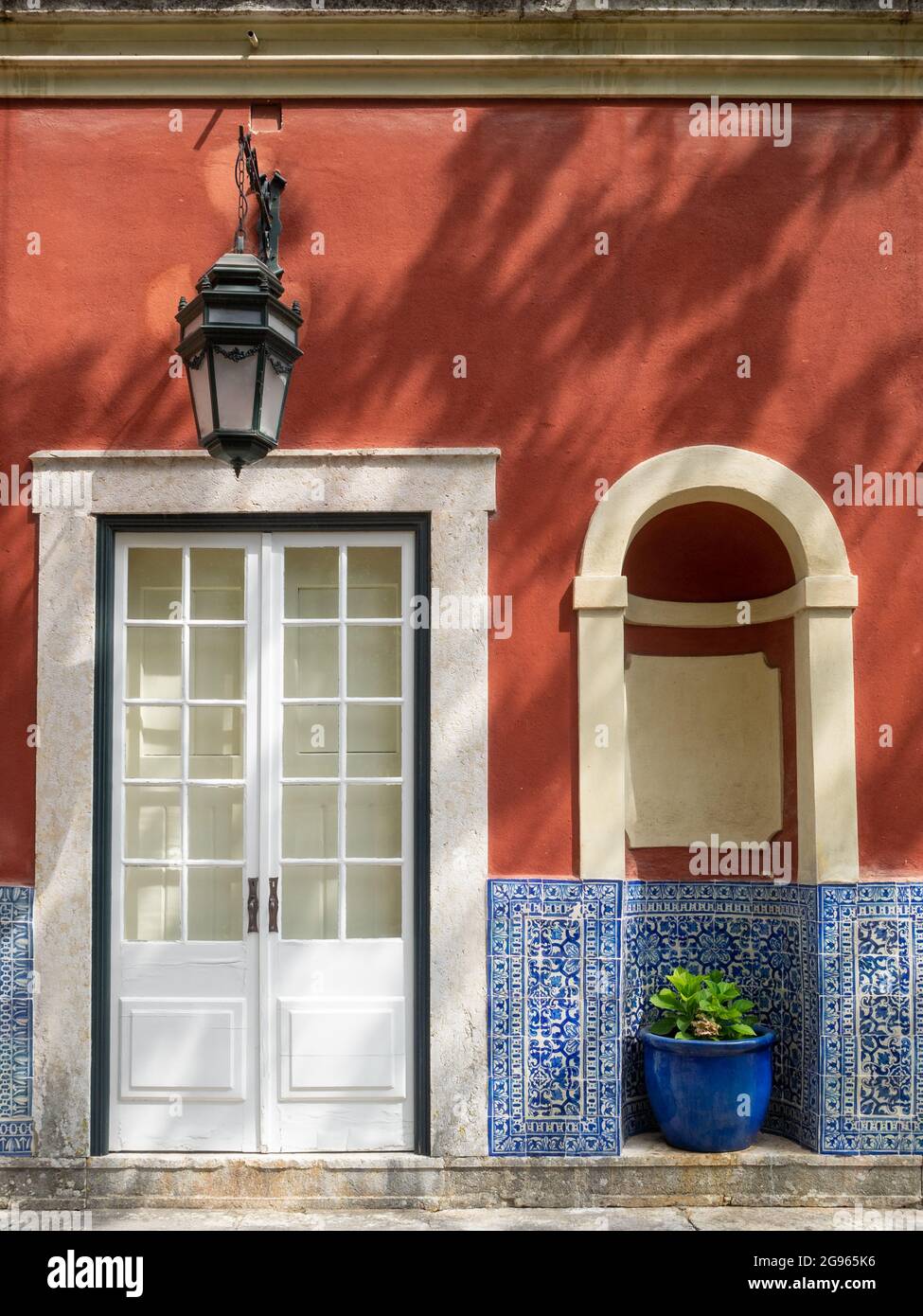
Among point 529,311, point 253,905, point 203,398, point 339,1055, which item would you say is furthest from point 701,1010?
point 203,398

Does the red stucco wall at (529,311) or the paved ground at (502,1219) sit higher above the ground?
the red stucco wall at (529,311)

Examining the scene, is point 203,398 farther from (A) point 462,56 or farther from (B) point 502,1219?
(B) point 502,1219

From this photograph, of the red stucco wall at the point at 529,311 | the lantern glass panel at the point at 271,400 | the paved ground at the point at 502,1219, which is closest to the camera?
the lantern glass panel at the point at 271,400

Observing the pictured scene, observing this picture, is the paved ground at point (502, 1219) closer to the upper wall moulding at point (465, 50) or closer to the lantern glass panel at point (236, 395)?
the lantern glass panel at point (236, 395)

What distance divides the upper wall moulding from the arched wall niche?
161 cm

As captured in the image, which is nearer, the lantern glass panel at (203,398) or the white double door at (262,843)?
the lantern glass panel at (203,398)

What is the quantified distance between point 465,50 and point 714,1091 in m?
4.30

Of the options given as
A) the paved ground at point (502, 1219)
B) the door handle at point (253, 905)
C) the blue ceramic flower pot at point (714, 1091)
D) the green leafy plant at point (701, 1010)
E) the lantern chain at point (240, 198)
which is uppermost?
the lantern chain at point (240, 198)

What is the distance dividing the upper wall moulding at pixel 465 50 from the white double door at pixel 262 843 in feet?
6.29

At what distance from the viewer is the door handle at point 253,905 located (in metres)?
5.01

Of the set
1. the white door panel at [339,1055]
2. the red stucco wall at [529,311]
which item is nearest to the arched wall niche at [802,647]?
the red stucco wall at [529,311]

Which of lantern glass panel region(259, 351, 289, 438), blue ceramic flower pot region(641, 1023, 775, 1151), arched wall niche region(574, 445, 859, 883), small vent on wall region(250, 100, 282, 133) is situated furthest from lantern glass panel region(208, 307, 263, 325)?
blue ceramic flower pot region(641, 1023, 775, 1151)

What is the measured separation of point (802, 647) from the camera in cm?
516

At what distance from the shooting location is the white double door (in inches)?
196
